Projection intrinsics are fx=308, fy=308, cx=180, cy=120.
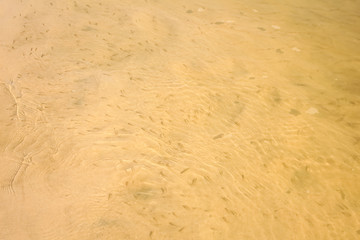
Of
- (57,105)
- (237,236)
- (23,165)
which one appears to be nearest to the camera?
(237,236)

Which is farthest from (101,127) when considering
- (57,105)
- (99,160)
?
(57,105)

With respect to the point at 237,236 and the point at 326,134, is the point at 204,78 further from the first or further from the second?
the point at 237,236

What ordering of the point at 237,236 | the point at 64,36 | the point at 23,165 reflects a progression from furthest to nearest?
the point at 64,36 → the point at 23,165 → the point at 237,236

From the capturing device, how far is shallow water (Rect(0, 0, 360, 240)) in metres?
1.62

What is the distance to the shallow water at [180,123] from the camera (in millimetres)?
1624

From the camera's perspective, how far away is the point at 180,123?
2111 millimetres

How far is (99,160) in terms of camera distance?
1.90 m

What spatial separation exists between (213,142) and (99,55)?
1375 mm

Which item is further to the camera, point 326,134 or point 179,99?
point 179,99

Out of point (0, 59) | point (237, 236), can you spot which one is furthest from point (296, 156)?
point (0, 59)

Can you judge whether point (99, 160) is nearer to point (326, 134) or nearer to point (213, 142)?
point (213, 142)

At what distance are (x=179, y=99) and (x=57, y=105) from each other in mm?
899

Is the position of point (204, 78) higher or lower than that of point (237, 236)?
higher

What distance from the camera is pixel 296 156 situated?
1.90 meters
